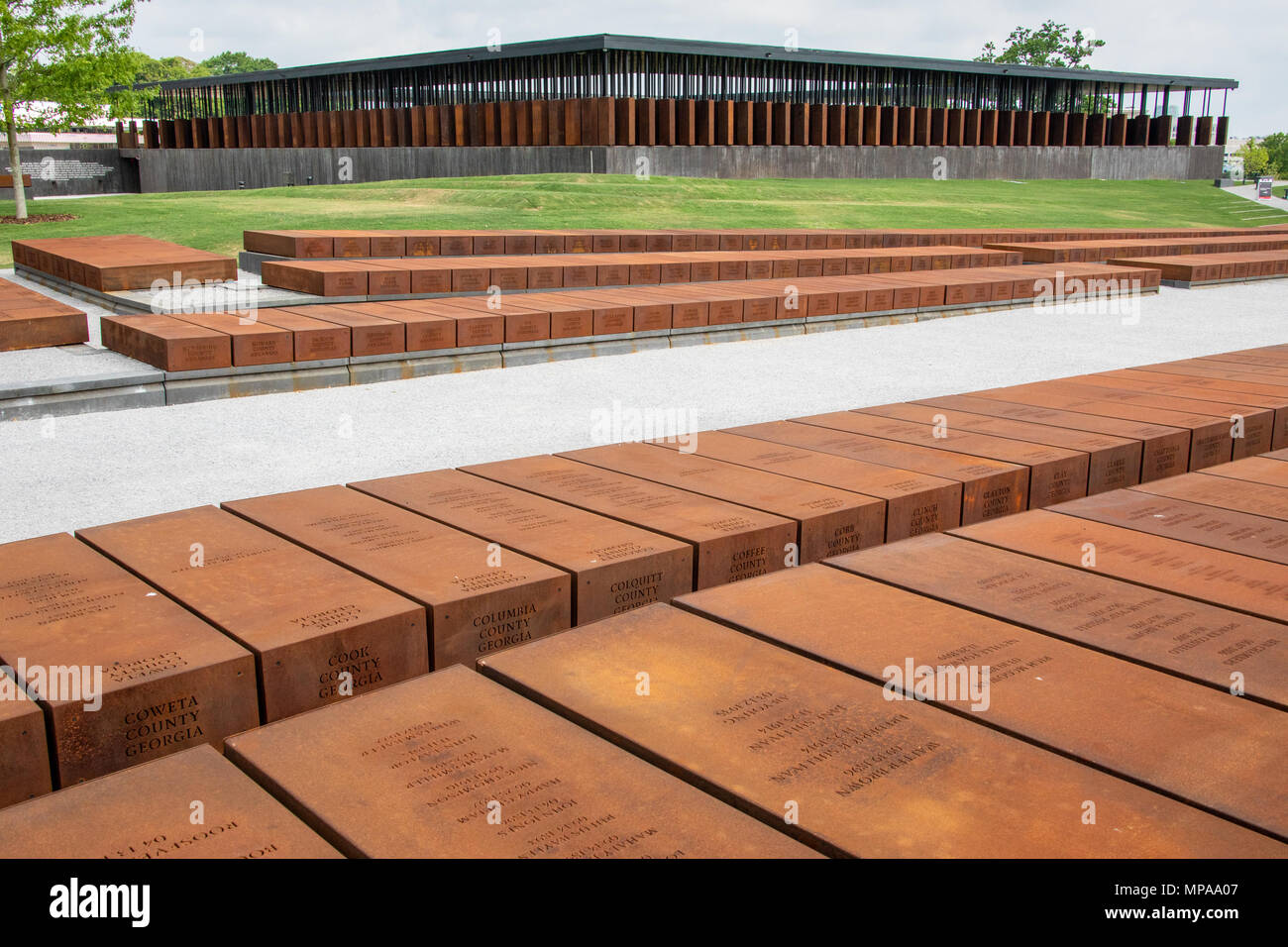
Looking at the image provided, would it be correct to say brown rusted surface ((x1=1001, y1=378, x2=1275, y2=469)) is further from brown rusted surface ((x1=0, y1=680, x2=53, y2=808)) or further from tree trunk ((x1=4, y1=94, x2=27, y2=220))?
tree trunk ((x1=4, y1=94, x2=27, y2=220))

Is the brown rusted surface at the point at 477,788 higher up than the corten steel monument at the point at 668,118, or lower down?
lower down

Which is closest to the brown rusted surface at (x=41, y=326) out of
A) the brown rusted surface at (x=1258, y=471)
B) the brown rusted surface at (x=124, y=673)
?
the brown rusted surface at (x=124, y=673)

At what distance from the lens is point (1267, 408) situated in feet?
22.0

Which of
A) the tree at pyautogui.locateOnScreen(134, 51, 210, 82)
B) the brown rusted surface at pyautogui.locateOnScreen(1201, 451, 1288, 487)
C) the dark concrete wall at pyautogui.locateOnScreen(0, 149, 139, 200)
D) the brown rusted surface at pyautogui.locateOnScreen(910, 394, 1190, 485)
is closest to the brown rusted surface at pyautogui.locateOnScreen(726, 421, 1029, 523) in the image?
the brown rusted surface at pyautogui.locateOnScreen(1201, 451, 1288, 487)

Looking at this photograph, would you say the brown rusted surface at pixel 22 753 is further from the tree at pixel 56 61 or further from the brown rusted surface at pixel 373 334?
the tree at pixel 56 61

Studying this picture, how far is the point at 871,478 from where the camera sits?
498 cm

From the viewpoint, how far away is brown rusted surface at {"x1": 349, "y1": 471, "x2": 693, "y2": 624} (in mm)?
3781

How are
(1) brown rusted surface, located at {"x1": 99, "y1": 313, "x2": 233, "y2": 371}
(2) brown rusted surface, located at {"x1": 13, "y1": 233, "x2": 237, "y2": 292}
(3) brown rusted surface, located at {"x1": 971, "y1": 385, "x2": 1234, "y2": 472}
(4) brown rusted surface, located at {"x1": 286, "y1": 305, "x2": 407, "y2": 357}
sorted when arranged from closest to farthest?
(3) brown rusted surface, located at {"x1": 971, "y1": 385, "x2": 1234, "y2": 472} → (1) brown rusted surface, located at {"x1": 99, "y1": 313, "x2": 233, "y2": 371} → (4) brown rusted surface, located at {"x1": 286, "y1": 305, "x2": 407, "y2": 357} → (2) brown rusted surface, located at {"x1": 13, "y1": 233, "x2": 237, "y2": 292}

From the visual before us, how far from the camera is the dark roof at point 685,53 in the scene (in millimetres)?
32094

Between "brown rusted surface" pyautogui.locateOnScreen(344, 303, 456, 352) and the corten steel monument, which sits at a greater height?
the corten steel monument

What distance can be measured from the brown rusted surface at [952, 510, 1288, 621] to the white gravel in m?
3.92

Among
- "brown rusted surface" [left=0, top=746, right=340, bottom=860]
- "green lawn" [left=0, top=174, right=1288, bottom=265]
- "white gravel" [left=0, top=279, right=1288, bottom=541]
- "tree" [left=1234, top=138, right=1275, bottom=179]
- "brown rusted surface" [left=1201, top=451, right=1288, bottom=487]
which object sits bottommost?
"white gravel" [left=0, top=279, right=1288, bottom=541]

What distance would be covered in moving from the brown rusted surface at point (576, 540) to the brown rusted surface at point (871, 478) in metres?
1.10

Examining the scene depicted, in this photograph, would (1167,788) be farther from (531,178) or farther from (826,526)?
(531,178)
